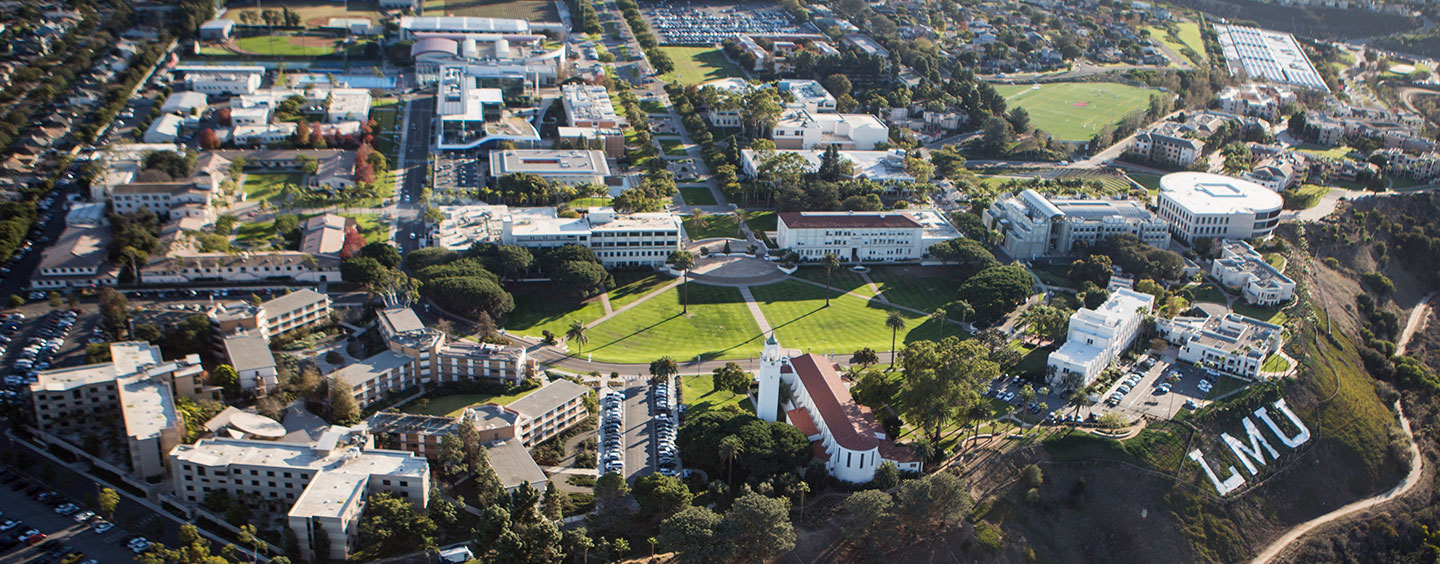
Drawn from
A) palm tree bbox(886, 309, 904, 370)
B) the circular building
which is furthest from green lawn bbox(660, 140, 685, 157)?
the circular building

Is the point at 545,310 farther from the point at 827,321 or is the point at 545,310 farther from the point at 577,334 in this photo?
the point at 827,321

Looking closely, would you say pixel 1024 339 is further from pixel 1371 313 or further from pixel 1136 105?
pixel 1136 105

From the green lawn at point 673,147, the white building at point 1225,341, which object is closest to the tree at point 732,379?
the white building at point 1225,341

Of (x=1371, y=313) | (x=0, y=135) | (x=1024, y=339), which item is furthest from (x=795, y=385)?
(x=0, y=135)

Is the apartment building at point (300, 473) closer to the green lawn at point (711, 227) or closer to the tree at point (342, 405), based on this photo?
A: the tree at point (342, 405)

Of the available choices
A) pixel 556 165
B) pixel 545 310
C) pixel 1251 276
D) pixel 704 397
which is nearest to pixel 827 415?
pixel 704 397

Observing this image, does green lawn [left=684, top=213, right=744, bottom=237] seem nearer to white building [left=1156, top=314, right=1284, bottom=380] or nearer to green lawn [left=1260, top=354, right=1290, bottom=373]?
white building [left=1156, top=314, right=1284, bottom=380]
